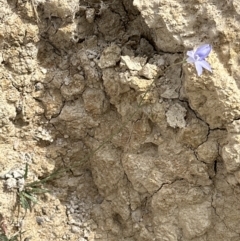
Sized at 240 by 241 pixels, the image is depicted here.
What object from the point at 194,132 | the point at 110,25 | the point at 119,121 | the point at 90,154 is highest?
the point at 110,25

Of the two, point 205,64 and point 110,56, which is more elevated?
point 205,64

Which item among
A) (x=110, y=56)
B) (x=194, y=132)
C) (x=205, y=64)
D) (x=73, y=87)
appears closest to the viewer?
(x=205, y=64)

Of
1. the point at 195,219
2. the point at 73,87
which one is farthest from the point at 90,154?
the point at 195,219

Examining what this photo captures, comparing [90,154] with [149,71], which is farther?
[90,154]

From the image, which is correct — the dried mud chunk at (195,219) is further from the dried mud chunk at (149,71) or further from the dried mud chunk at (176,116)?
the dried mud chunk at (149,71)

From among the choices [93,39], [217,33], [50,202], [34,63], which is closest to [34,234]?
[50,202]

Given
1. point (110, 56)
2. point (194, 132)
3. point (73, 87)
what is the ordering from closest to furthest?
point (194, 132), point (110, 56), point (73, 87)

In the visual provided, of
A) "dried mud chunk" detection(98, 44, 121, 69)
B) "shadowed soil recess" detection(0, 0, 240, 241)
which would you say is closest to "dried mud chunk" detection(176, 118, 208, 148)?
"shadowed soil recess" detection(0, 0, 240, 241)

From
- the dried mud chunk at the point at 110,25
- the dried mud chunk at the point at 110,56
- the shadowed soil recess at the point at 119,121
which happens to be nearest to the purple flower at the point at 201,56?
the shadowed soil recess at the point at 119,121

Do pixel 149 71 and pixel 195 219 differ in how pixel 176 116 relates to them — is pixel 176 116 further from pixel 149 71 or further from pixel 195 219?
pixel 195 219
